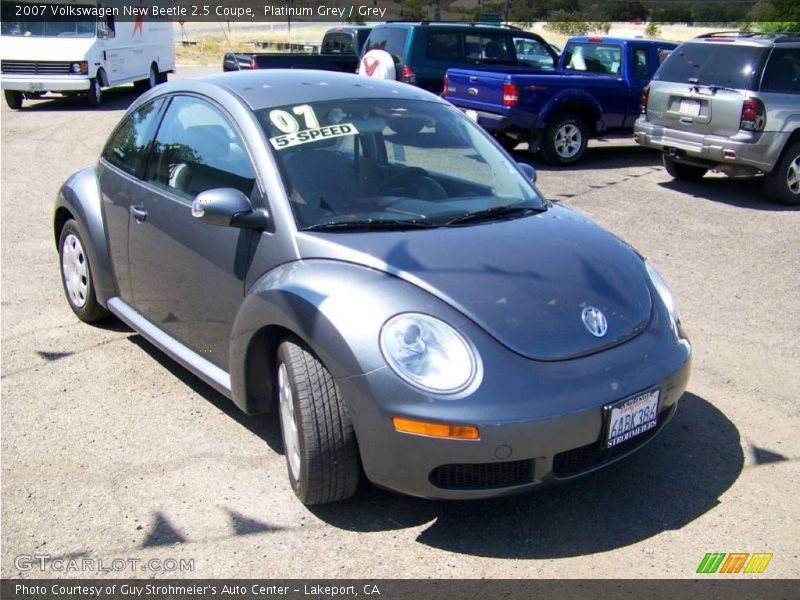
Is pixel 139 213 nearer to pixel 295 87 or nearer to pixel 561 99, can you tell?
pixel 295 87

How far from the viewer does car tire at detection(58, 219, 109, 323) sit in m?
5.41

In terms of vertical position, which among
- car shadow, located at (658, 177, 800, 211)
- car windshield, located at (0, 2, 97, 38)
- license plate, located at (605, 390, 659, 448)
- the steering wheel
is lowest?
car shadow, located at (658, 177, 800, 211)

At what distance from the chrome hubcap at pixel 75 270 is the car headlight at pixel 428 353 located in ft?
9.75

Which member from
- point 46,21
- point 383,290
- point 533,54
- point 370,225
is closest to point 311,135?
point 370,225

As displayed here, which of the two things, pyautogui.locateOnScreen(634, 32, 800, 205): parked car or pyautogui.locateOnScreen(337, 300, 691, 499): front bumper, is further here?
pyautogui.locateOnScreen(634, 32, 800, 205): parked car

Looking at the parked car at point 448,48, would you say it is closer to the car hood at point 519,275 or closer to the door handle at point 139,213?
the door handle at point 139,213

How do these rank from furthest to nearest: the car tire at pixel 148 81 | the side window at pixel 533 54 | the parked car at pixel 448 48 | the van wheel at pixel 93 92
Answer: the car tire at pixel 148 81
the van wheel at pixel 93 92
the side window at pixel 533 54
the parked car at pixel 448 48

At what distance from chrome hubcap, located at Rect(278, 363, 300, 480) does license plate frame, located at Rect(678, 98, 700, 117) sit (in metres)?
7.74

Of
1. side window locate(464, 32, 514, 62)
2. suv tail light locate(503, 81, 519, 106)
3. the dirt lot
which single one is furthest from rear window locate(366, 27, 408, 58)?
the dirt lot

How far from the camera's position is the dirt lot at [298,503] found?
3266 millimetres

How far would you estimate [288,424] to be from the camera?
359cm

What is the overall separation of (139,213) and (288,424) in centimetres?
169

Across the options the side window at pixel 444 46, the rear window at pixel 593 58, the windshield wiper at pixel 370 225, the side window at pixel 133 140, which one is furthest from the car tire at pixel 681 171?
the windshield wiper at pixel 370 225

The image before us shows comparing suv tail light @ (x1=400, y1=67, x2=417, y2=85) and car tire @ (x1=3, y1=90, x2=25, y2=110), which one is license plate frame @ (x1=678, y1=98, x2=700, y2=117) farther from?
car tire @ (x1=3, y1=90, x2=25, y2=110)
